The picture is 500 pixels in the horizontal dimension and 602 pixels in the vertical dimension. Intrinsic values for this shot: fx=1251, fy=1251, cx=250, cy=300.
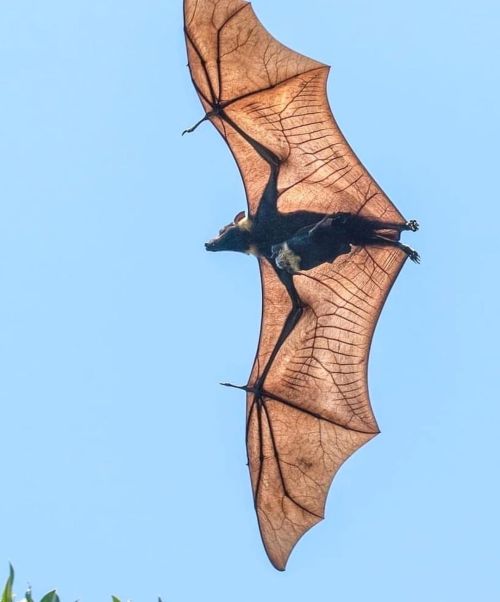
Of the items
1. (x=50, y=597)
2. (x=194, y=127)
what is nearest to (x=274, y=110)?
(x=194, y=127)

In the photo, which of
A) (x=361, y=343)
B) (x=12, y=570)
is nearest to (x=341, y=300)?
(x=361, y=343)

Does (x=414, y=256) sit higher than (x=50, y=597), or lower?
A: higher

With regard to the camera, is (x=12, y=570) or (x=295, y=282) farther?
(x=295, y=282)

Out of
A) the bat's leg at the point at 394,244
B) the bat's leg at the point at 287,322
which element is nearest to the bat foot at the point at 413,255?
the bat's leg at the point at 394,244

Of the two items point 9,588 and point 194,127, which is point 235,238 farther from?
point 9,588

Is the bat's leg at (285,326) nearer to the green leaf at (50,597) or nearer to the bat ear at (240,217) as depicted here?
the bat ear at (240,217)

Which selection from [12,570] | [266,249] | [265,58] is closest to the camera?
[12,570]

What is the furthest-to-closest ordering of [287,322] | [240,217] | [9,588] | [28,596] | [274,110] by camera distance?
[287,322], [240,217], [274,110], [9,588], [28,596]

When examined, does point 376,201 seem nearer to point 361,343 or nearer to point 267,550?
point 361,343
